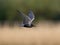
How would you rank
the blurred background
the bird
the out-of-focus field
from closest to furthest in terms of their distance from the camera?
1. the bird
2. the out-of-focus field
3. the blurred background

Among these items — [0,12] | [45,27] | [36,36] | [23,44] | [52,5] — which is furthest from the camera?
[52,5]

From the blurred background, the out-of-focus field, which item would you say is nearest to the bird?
the out-of-focus field

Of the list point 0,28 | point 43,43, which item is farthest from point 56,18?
point 43,43

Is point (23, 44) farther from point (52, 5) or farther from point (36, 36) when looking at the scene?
point (52, 5)

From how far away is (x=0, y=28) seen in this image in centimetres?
559

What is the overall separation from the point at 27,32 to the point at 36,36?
1.03ft

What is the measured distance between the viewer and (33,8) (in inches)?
293

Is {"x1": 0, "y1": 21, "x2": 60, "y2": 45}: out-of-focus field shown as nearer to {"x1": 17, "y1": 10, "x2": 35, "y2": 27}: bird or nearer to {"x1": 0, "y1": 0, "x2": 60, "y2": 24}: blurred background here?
{"x1": 17, "y1": 10, "x2": 35, "y2": 27}: bird

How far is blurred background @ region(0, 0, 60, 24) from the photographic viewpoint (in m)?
7.29

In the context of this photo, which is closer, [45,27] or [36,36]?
[36,36]

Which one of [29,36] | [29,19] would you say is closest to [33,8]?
Answer: [29,36]

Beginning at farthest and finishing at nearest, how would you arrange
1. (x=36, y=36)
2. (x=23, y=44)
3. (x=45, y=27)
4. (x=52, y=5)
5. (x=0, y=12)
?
(x=52, y=5) → (x=0, y=12) → (x=45, y=27) → (x=36, y=36) → (x=23, y=44)

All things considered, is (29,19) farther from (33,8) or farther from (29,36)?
(33,8)

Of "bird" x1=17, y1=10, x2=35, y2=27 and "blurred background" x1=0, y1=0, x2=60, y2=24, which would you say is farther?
"blurred background" x1=0, y1=0, x2=60, y2=24
